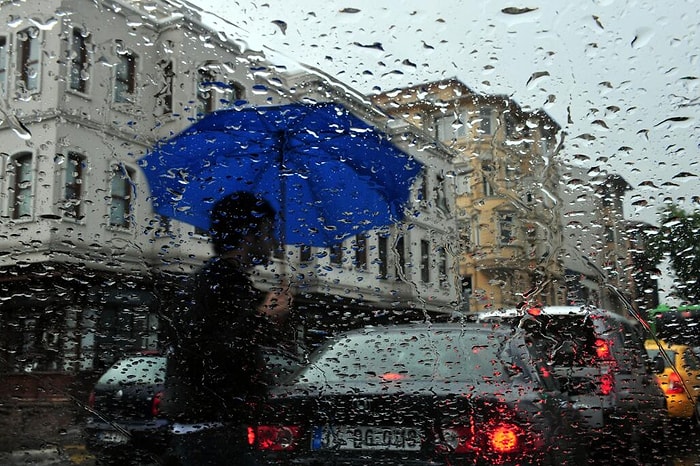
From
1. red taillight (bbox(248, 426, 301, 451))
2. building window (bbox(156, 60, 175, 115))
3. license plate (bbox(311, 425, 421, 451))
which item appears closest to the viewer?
license plate (bbox(311, 425, 421, 451))

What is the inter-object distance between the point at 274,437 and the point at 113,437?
21.7 inches

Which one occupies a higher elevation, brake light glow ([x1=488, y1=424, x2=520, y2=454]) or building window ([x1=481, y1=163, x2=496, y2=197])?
building window ([x1=481, y1=163, x2=496, y2=197])

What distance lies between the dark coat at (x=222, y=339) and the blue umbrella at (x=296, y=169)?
18 cm

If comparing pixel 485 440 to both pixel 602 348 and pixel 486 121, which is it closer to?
pixel 602 348

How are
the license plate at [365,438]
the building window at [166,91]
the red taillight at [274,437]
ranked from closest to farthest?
the license plate at [365,438] → the red taillight at [274,437] → the building window at [166,91]

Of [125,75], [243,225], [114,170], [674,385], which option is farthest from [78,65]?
[674,385]

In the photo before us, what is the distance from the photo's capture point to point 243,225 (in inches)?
84.0

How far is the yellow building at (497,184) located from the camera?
6.80 feet

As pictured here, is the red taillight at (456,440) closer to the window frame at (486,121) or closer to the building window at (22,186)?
the window frame at (486,121)

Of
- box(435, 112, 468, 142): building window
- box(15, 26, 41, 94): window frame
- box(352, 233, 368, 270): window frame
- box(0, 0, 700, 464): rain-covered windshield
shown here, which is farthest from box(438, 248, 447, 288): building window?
box(15, 26, 41, 94): window frame

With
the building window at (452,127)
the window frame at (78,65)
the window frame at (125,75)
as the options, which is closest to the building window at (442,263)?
the building window at (452,127)

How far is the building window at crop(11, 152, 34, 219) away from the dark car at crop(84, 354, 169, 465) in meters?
0.54

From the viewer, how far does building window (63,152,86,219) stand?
218 centimetres

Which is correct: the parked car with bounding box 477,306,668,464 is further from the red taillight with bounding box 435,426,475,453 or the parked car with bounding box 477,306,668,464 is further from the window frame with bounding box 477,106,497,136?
the window frame with bounding box 477,106,497,136
